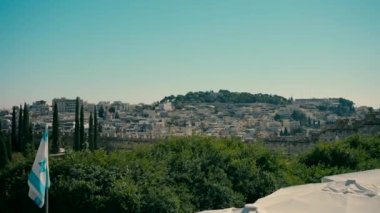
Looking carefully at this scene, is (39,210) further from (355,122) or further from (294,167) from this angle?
(355,122)

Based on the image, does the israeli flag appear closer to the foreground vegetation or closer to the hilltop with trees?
the foreground vegetation

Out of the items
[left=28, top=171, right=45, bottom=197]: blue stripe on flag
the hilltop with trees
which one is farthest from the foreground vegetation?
the hilltop with trees

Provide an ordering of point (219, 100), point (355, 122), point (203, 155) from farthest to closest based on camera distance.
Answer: point (219, 100), point (355, 122), point (203, 155)

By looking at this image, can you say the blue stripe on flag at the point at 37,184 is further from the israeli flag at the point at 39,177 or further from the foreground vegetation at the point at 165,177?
the foreground vegetation at the point at 165,177

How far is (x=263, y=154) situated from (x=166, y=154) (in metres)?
3.62

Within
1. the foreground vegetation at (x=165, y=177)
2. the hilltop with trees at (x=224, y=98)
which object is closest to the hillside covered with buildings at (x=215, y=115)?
the hilltop with trees at (x=224, y=98)

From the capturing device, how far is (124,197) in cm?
1314

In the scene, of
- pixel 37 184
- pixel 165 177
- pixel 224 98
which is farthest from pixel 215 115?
pixel 37 184

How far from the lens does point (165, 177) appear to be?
14.9 m

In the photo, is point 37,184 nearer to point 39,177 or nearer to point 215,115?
point 39,177

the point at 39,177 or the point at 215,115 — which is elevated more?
the point at 215,115

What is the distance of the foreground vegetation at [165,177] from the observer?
1347 centimetres

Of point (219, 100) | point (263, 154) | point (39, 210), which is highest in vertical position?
point (219, 100)

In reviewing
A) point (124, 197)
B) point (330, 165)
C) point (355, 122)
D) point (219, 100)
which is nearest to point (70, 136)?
point (355, 122)
